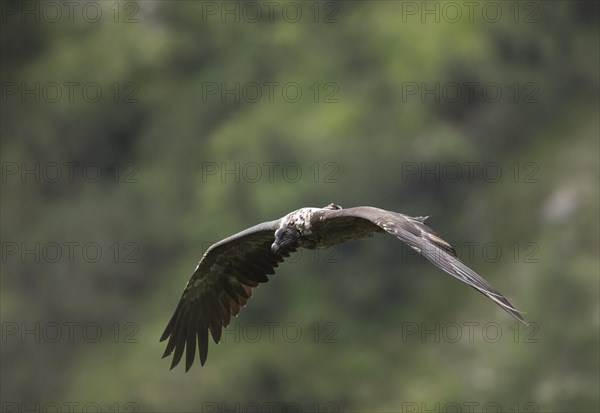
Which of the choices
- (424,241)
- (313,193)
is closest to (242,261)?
(424,241)

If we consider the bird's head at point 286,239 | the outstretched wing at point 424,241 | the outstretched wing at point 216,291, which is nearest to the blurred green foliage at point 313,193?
the outstretched wing at point 216,291

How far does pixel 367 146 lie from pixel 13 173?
19.8m

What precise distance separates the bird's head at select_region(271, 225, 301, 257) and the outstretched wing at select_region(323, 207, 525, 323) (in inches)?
30.5

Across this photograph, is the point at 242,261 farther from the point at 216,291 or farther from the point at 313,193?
the point at 313,193

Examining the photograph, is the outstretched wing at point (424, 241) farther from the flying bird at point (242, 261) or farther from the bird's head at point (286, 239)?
the bird's head at point (286, 239)

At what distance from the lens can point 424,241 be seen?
12.1 metres

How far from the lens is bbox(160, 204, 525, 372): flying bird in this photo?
13.9 m

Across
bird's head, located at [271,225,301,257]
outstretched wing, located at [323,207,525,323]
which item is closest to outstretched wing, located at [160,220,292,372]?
bird's head, located at [271,225,301,257]

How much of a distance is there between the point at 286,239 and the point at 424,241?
2576 mm

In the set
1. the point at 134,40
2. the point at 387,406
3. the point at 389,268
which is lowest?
the point at 387,406

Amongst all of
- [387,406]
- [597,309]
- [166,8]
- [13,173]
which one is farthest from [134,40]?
[597,309]

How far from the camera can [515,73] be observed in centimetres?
5494

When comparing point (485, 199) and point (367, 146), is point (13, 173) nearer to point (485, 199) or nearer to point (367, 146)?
point (367, 146)

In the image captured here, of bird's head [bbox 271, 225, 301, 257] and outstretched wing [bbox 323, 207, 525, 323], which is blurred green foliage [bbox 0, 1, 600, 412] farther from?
outstretched wing [bbox 323, 207, 525, 323]
